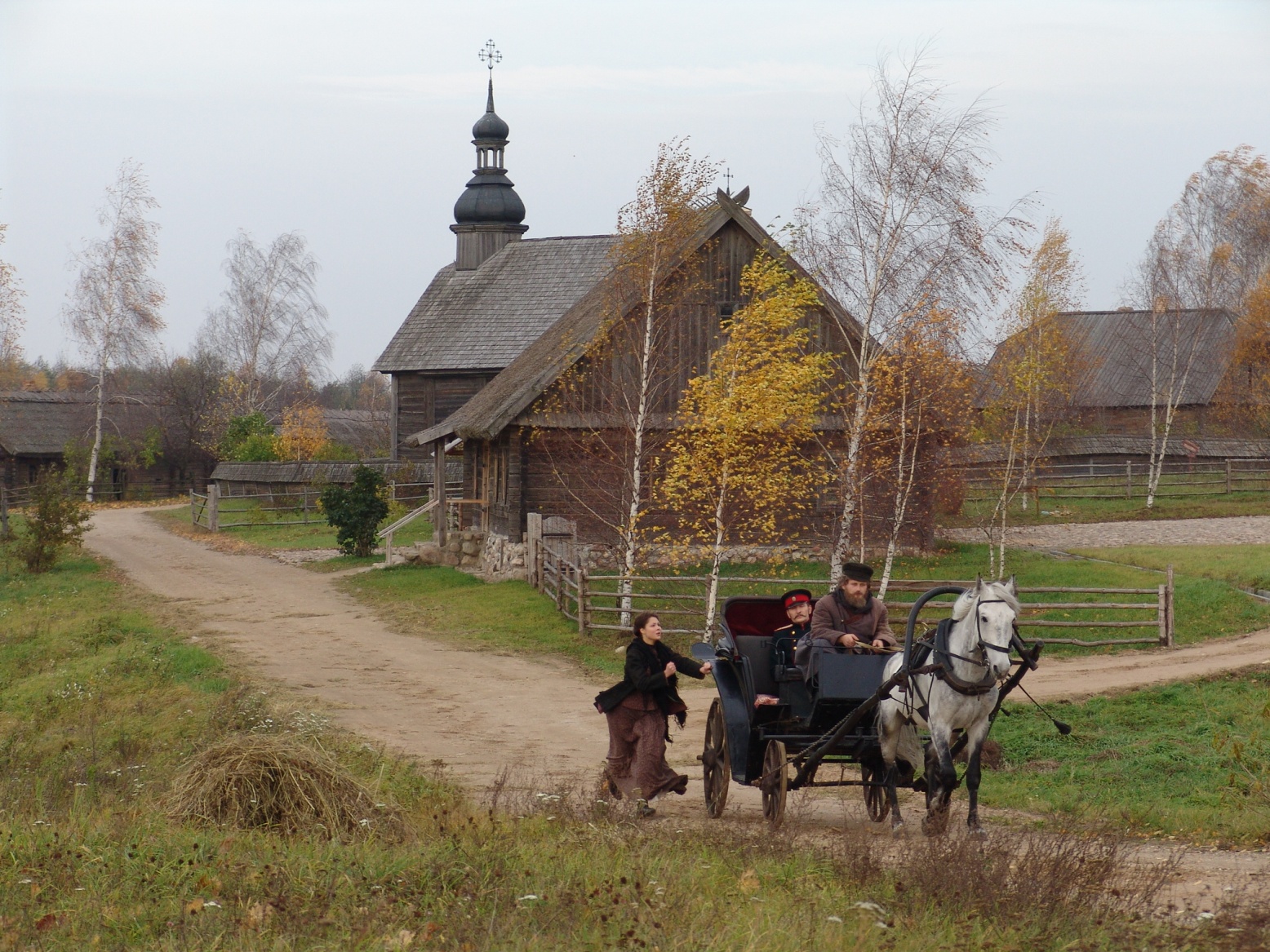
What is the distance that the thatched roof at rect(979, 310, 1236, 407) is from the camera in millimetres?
40344

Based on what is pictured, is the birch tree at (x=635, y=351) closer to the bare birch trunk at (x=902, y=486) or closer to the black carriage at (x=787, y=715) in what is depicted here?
the bare birch trunk at (x=902, y=486)

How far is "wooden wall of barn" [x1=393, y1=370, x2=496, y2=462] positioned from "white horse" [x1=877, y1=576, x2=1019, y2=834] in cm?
2937

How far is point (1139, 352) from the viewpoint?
4553cm

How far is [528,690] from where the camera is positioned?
589 inches

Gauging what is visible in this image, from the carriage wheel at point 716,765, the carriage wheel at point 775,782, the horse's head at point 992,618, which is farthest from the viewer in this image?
the carriage wheel at point 716,765

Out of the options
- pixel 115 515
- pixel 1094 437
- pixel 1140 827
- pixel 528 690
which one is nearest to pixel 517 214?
pixel 115 515

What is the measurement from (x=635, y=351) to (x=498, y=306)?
19096 mm

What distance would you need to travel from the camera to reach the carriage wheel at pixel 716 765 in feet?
29.4

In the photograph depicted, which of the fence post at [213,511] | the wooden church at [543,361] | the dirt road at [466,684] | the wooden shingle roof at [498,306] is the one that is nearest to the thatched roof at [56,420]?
the fence post at [213,511]

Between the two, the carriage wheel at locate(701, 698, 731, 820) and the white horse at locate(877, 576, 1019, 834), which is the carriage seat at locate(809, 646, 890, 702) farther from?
the carriage wheel at locate(701, 698, 731, 820)

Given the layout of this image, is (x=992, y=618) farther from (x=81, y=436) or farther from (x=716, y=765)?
(x=81, y=436)

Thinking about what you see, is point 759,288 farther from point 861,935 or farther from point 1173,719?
point 861,935

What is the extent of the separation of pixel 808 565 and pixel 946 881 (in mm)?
17408

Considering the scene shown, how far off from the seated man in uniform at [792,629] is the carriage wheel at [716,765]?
22.0 inches
